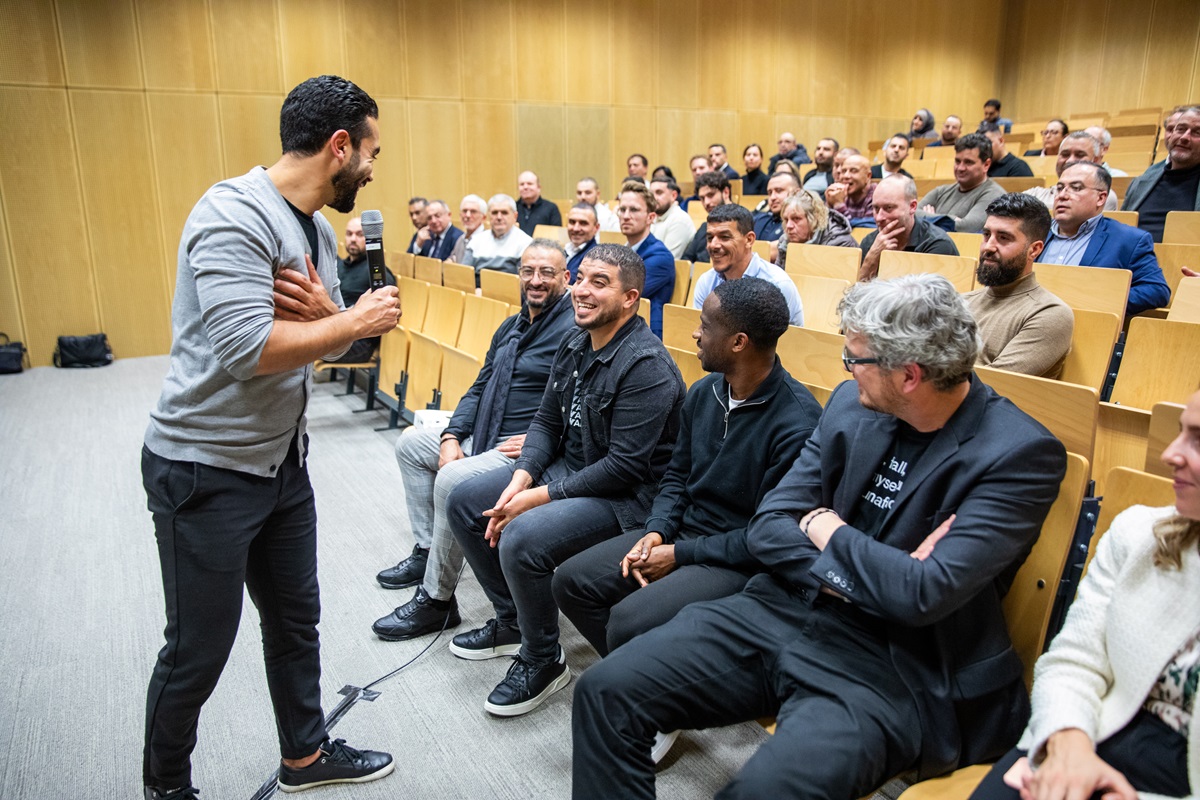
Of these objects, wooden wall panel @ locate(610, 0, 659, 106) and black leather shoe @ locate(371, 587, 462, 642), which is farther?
wooden wall panel @ locate(610, 0, 659, 106)

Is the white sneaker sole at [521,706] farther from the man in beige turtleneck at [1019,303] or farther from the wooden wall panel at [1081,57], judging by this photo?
the wooden wall panel at [1081,57]

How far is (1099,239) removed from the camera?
10.8 ft

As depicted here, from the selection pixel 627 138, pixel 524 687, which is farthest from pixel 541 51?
pixel 524 687

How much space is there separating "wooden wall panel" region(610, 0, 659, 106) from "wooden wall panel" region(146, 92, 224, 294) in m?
4.45

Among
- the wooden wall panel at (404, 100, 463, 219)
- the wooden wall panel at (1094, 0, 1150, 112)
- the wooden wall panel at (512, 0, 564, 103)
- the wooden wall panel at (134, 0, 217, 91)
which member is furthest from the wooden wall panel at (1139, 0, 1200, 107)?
the wooden wall panel at (134, 0, 217, 91)

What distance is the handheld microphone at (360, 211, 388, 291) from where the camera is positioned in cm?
176

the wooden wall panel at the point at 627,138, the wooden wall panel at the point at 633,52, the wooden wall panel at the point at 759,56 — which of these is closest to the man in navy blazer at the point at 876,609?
the wooden wall panel at the point at 627,138

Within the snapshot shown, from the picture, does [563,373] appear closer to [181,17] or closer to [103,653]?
[103,653]

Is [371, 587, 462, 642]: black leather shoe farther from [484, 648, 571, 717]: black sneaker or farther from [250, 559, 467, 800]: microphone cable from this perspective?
[484, 648, 571, 717]: black sneaker

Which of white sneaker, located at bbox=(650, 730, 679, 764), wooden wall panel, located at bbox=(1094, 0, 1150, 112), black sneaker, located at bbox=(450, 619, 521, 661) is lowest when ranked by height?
black sneaker, located at bbox=(450, 619, 521, 661)

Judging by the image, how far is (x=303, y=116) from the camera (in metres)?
1.44

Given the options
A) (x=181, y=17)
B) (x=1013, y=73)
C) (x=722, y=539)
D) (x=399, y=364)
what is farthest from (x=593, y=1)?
(x=722, y=539)

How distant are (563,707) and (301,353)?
1255 millimetres

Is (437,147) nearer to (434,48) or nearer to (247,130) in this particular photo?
(434,48)
